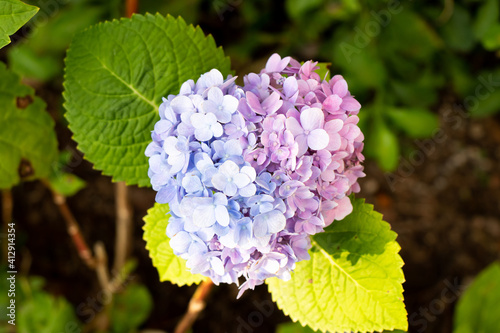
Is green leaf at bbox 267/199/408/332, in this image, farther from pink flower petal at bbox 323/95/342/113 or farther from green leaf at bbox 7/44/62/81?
green leaf at bbox 7/44/62/81

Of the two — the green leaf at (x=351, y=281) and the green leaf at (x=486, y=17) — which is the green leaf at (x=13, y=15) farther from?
the green leaf at (x=486, y=17)

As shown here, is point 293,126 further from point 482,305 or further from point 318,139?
point 482,305

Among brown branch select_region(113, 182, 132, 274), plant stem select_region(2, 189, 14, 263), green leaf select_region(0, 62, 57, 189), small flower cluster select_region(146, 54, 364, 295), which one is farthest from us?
plant stem select_region(2, 189, 14, 263)

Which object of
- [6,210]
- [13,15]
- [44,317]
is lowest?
[44,317]

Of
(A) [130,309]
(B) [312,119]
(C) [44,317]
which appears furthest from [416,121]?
(C) [44,317]

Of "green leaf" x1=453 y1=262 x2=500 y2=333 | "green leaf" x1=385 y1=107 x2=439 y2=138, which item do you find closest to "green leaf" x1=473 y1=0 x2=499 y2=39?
"green leaf" x1=385 y1=107 x2=439 y2=138
